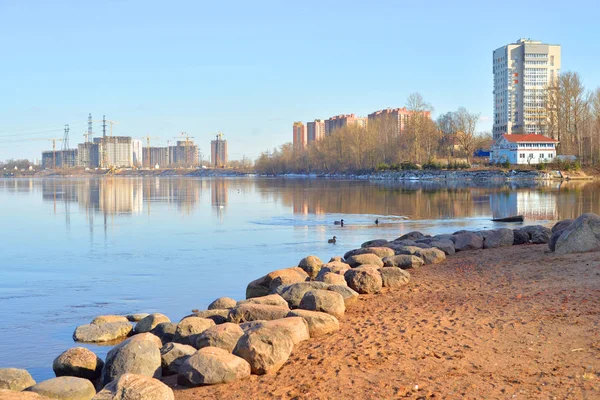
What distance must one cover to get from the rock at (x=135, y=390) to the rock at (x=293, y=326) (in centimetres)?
218

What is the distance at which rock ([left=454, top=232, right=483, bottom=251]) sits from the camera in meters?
19.9

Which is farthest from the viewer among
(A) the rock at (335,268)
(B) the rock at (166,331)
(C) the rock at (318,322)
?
(A) the rock at (335,268)

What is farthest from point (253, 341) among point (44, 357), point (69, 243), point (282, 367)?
point (69, 243)

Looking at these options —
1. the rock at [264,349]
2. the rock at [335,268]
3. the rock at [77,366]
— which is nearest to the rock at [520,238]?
the rock at [335,268]

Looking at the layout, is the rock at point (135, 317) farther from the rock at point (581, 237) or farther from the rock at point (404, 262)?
the rock at point (581, 237)

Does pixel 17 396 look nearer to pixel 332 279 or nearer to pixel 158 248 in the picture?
pixel 332 279

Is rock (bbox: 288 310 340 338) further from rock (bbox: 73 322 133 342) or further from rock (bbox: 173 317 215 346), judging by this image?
rock (bbox: 73 322 133 342)

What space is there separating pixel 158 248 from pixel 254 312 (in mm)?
14577

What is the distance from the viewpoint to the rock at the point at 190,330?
10.2 metres

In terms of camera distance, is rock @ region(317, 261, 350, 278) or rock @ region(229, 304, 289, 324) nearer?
rock @ region(229, 304, 289, 324)

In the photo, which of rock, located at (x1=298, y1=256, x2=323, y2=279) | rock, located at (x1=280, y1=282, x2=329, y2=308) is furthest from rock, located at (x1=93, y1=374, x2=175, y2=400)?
rock, located at (x1=298, y1=256, x2=323, y2=279)

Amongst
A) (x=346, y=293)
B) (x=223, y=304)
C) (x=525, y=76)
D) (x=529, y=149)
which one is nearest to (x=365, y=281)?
(x=346, y=293)

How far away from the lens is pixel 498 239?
2019 centimetres

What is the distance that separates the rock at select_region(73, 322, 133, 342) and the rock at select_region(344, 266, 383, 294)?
4766mm
